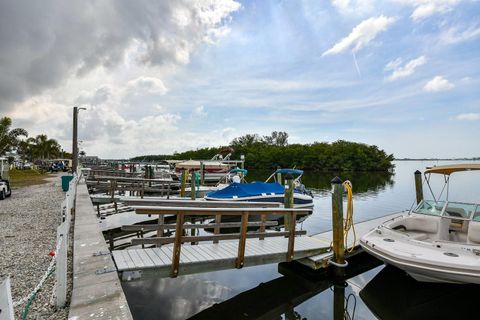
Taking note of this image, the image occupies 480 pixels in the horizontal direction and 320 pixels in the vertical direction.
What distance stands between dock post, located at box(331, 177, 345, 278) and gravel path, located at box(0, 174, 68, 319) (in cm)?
613

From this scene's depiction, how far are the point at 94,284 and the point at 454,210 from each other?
347 inches

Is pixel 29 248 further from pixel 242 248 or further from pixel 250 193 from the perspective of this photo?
pixel 250 193

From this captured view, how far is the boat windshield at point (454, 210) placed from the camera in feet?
26.3

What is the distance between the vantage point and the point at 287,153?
92375mm

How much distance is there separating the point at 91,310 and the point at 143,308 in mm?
3301

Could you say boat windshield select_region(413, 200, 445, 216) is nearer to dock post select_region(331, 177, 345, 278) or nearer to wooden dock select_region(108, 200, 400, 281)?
wooden dock select_region(108, 200, 400, 281)

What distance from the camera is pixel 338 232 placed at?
8.02 m

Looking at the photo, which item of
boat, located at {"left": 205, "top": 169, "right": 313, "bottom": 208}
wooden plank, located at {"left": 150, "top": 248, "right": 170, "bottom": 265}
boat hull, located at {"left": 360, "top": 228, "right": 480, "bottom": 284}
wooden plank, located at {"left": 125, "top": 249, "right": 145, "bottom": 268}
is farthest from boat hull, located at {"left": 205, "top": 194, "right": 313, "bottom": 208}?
wooden plank, located at {"left": 125, "top": 249, "right": 145, "bottom": 268}

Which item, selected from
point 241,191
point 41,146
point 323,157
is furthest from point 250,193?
point 41,146

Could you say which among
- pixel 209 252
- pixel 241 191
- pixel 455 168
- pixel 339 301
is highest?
pixel 455 168

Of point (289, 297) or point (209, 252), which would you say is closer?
point (209, 252)

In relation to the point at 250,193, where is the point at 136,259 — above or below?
below

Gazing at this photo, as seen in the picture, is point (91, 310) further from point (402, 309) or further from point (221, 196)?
point (221, 196)

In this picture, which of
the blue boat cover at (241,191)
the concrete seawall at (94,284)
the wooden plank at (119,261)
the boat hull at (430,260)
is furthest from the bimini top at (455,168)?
the concrete seawall at (94,284)
